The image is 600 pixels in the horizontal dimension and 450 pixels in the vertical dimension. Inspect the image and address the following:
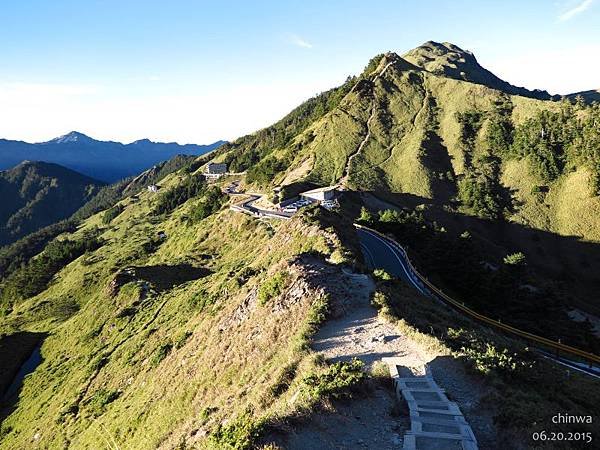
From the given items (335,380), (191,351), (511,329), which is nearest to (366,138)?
(511,329)

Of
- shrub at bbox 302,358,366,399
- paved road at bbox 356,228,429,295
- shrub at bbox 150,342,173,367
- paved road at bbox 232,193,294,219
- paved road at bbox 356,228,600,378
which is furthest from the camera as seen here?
paved road at bbox 232,193,294,219

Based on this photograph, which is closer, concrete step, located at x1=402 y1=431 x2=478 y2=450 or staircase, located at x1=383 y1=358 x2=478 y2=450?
concrete step, located at x1=402 y1=431 x2=478 y2=450

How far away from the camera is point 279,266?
26.0 metres

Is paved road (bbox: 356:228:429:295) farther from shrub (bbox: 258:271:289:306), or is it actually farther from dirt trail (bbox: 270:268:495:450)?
dirt trail (bbox: 270:268:495:450)

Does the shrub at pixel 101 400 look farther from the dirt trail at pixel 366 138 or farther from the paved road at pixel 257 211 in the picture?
the dirt trail at pixel 366 138

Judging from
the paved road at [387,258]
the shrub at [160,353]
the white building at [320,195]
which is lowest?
the shrub at [160,353]

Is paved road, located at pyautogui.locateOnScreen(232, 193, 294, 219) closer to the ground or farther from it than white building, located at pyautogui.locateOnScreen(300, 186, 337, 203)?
closer to the ground

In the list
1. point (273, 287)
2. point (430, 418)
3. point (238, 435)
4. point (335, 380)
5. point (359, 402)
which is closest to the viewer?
point (238, 435)

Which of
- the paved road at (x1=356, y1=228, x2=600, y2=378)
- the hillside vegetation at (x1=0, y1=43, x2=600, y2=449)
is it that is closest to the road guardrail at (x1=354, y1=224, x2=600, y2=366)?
the paved road at (x1=356, y1=228, x2=600, y2=378)

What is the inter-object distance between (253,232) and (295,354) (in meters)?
47.7

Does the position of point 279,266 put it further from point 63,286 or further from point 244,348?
point 63,286

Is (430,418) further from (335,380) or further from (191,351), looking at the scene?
(191,351)

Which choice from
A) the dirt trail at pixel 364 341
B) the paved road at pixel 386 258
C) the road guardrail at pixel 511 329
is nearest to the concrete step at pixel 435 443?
the dirt trail at pixel 364 341

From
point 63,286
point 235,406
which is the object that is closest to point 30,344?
point 63,286
